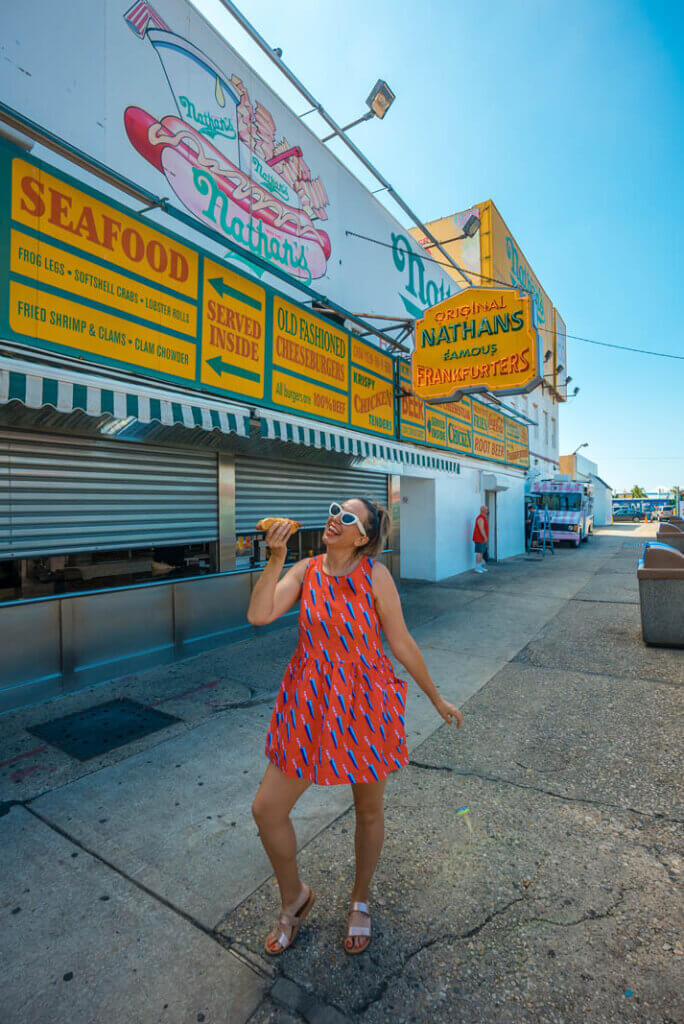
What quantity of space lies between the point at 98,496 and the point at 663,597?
675 cm

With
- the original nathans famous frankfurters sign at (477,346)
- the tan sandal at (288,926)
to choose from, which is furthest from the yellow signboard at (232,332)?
the tan sandal at (288,926)

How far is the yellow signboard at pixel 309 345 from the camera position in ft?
21.8

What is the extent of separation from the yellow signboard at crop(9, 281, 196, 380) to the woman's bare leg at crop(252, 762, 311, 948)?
400 centimetres

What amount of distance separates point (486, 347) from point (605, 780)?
6.45 meters

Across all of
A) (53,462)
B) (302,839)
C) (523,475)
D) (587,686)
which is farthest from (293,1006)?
(523,475)

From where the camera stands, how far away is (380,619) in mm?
2113

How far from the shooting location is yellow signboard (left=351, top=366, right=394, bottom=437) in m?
8.16

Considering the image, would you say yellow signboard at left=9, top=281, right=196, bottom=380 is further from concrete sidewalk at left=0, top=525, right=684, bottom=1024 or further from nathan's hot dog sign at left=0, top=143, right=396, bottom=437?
concrete sidewalk at left=0, top=525, right=684, bottom=1024

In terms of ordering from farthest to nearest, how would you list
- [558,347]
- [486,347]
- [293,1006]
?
[558,347] → [486,347] → [293,1006]

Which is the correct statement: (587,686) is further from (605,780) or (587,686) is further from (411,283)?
(411,283)

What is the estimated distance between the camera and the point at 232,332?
5.89m

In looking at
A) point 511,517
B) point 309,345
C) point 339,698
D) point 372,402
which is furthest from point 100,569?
point 511,517

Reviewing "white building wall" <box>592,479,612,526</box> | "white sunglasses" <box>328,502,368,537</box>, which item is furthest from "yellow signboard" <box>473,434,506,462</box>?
"white building wall" <box>592,479,612,526</box>

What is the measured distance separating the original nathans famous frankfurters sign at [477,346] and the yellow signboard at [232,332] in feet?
11.1
